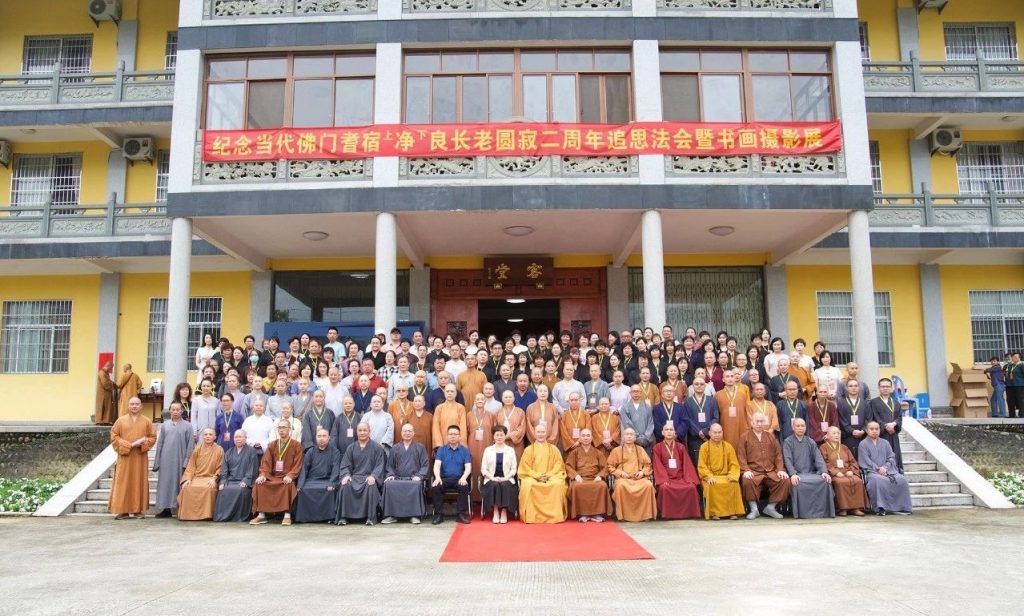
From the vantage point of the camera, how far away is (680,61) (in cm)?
1271

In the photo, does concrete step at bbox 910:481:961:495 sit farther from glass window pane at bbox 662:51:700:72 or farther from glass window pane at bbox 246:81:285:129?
glass window pane at bbox 246:81:285:129

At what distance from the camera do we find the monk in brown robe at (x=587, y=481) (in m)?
8.62

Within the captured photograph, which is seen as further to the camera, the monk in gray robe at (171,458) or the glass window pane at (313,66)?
the glass window pane at (313,66)

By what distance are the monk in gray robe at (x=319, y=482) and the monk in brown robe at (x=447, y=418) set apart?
1228 millimetres

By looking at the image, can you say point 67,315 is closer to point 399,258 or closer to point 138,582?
point 399,258

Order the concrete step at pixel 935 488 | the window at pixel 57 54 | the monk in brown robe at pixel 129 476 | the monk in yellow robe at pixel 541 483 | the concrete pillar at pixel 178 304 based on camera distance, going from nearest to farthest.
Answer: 1. the monk in yellow robe at pixel 541 483
2. the monk in brown robe at pixel 129 476
3. the concrete step at pixel 935 488
4. the concrete pillar at pixel 178 304
5. the window at pixel 57 54

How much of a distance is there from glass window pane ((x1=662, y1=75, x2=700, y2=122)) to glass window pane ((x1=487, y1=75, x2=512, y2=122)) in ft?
8.79

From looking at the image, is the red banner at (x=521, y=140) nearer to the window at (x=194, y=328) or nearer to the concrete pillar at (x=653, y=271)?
the concrete pillar at (x=653, y=271)

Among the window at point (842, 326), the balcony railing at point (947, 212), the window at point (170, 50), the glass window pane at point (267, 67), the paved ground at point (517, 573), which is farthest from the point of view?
the window at point (170, 50)

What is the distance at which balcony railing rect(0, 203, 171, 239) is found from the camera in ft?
49.2

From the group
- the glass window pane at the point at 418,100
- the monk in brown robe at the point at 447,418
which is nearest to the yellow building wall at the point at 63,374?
the glass window pane at the point at 418,100

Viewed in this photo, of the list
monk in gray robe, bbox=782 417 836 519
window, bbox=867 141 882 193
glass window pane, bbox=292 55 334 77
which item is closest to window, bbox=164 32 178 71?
glass window pane, bbox=292 55 334 77

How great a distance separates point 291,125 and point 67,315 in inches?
302

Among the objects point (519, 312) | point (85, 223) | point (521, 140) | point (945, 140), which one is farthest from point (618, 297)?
point (85, 223)
